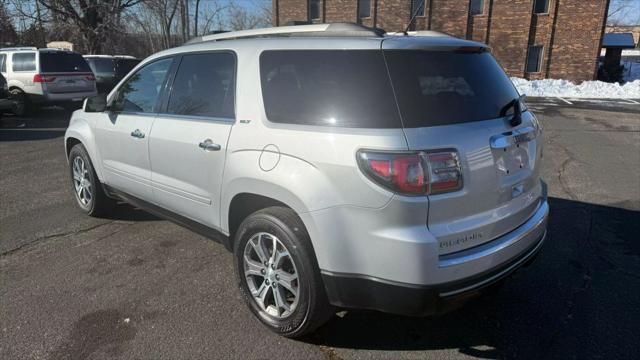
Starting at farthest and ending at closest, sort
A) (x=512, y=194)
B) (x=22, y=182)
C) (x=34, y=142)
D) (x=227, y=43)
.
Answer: (x=34, y=142)
(x=22, y=182)
(x=227, y=43)
(x=512, y=194)

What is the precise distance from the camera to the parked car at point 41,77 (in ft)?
42.3

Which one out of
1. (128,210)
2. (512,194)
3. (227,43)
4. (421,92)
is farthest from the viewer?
(128,210)

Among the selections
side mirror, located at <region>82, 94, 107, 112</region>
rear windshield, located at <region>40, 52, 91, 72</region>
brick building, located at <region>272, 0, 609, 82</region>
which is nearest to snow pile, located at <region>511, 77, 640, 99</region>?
brick building, located at <region>272, 0, 609, 82</region>

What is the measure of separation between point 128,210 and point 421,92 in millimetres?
4054

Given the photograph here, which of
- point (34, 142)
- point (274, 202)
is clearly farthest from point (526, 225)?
point (34, 142)

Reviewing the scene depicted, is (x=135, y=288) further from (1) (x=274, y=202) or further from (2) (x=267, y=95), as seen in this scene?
(2) (x=267, y=95)

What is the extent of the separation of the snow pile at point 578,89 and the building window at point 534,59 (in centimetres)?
194

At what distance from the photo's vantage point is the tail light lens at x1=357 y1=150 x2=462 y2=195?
2.32 m

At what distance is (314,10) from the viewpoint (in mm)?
28922

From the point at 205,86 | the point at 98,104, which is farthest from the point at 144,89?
the point at 205,86

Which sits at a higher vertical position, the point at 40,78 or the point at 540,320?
the point at 40,78

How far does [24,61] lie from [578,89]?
22.9 meters

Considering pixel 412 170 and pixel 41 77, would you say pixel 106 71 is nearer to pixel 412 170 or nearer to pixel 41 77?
pixel 41 77

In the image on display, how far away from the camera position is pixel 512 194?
9.07 ft
